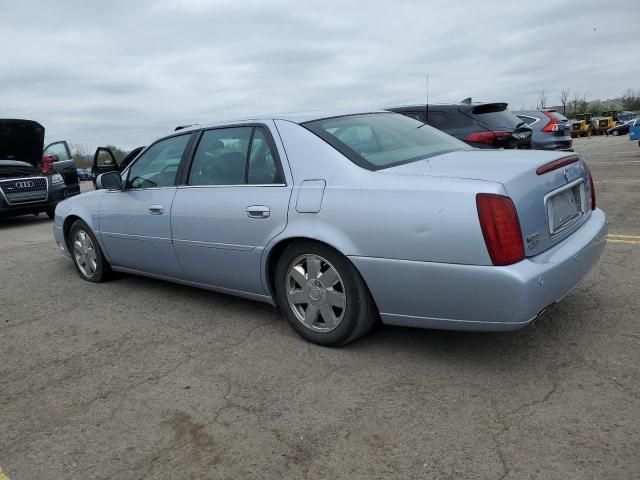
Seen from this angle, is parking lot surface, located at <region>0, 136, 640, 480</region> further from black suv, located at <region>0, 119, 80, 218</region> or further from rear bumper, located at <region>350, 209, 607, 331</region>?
black suv, located at <region>0, 119, 80, 218</region>

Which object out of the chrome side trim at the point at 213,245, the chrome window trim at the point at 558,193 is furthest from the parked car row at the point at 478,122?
the chrome side trim at the point at 213,245

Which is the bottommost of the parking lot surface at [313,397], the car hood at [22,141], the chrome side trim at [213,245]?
the parking lot surface at [313,397]

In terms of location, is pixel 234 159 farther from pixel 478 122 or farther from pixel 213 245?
pixel 478 122

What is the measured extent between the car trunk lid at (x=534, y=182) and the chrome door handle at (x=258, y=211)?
0.81 metres

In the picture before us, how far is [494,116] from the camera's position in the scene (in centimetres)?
765

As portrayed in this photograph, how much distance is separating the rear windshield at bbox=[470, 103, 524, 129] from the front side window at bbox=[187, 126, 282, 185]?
4.67m

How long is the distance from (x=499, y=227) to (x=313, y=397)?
123 centimetres

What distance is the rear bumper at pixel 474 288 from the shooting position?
2568 millimetres

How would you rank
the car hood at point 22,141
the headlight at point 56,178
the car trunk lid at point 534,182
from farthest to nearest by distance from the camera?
the headlight at point 56,178 → the car hood at point 22,141 → the car trunk lid at point 534,182

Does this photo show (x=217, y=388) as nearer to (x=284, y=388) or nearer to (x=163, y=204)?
(x=284, y=388)

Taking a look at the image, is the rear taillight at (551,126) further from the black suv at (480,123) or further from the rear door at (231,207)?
the rear door at (231,207)

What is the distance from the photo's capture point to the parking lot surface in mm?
2225

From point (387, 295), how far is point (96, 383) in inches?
66.5

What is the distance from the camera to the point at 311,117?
3627 mm
